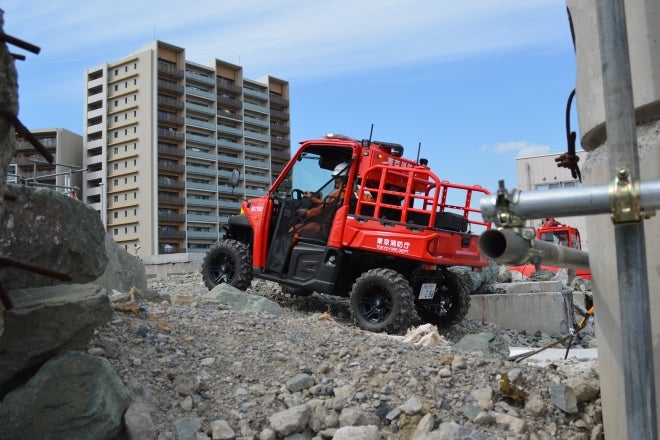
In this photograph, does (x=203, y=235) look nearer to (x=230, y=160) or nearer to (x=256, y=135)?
(x=230, y=160)

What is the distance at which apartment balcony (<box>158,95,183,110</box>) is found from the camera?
79.4m

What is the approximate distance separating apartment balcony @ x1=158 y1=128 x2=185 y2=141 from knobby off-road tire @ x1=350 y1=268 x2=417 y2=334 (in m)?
73.9

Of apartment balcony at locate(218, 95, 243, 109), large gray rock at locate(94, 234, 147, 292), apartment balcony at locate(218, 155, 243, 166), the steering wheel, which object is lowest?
large gray rock at locate(94, 234, 147, 292)

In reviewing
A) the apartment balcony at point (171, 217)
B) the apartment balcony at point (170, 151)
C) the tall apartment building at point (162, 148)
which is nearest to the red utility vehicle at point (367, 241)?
the tall apartment building at point (162, 148)

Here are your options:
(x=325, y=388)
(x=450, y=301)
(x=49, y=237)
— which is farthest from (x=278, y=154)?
(x=325, y=388)

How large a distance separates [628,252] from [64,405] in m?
2.78

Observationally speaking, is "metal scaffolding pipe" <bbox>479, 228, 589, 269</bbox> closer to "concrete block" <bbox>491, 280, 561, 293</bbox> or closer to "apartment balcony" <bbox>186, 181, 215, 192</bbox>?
"concrete block" <bbox>491, 280, 561, 293</bbox>

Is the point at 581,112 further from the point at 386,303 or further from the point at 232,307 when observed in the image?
the point at 386,303

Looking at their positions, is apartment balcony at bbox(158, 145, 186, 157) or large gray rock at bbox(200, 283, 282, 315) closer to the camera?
large gray rock at bbox(200, 283, 282, 315)

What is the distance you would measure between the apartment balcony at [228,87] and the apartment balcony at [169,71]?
21.7 feet

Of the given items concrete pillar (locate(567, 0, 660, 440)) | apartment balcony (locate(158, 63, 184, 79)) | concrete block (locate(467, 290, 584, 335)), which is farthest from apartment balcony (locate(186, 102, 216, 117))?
concrete pillar (locate(567, 0, 660, 440))

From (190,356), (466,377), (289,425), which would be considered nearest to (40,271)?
(289,425)

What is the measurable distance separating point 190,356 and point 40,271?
208 centimetres

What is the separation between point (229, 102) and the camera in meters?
86.8
